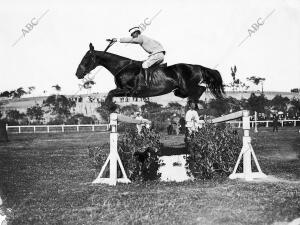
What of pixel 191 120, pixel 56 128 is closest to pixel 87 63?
pixel 191 120

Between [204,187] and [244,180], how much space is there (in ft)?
3.20

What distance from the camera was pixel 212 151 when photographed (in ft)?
25.2

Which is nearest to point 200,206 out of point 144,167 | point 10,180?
point 144,167

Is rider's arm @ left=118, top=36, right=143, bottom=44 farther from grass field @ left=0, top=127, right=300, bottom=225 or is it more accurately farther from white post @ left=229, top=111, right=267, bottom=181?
grass field @ left=0, top=127, right=300, bottom=225

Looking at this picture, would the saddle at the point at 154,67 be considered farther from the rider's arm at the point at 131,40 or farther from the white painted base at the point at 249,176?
the white painted base at the point at 249,176

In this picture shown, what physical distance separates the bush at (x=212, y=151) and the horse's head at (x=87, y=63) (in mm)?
2359

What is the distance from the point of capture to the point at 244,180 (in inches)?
294

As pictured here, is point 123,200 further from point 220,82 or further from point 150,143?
point 220,82

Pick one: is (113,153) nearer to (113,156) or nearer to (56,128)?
(113,156)

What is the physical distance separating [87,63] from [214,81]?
280cm

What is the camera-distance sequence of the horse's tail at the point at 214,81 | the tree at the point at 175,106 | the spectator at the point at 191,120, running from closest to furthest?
1. the spectator at the point at 191,120
2. the horse's tail at the point at 214,81
3. the tree at the point at 175,106

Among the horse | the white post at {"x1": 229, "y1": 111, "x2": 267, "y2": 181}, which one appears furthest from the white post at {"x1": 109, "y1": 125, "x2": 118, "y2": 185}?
the white post at {"x1": 229, "y1": 111, "x2": 267, "y2": 181}

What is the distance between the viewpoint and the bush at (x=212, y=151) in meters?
7.67

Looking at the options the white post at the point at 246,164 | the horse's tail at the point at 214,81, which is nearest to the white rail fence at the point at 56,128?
the horse's tail at the point at 214,81
